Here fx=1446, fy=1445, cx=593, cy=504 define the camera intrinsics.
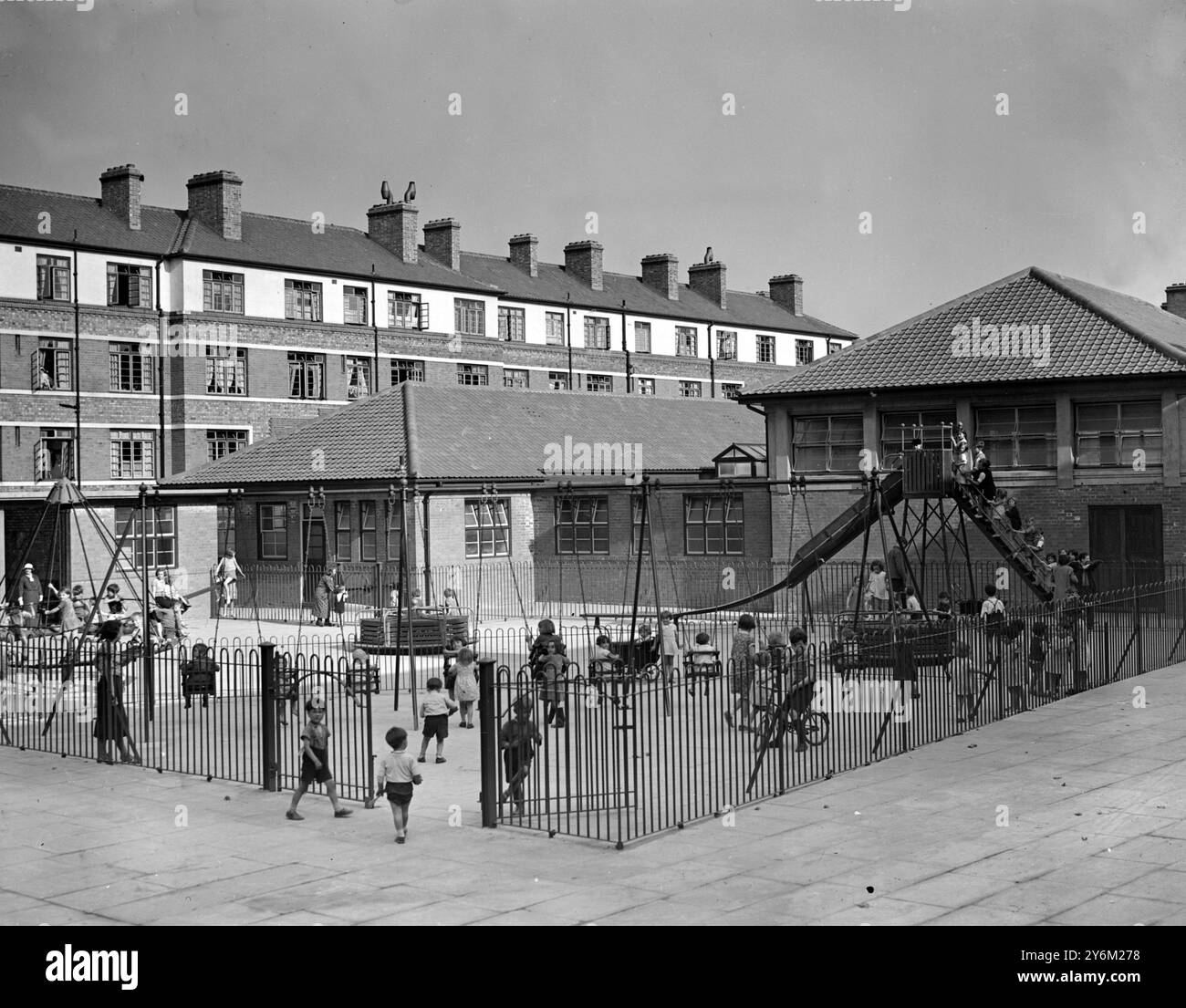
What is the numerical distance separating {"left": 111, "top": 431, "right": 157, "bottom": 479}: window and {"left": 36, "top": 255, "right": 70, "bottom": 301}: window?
552cm

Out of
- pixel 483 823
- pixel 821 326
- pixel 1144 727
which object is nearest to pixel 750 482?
pixel 1144 727

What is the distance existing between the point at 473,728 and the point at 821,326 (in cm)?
7252

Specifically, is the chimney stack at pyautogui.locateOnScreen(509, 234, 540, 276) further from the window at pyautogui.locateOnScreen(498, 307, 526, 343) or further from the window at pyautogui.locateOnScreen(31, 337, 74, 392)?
the window at pyautogui.locateOnScreen(31, 337, 74, 392)

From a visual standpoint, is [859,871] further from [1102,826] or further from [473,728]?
[473,728]

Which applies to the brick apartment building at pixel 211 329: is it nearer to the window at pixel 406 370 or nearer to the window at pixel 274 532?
the window at pixel 406 370

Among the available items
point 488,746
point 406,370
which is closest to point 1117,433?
point 488,746

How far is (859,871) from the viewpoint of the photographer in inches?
484

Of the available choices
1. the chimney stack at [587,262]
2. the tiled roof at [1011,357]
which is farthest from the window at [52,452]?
the chimney stack at [587,262]

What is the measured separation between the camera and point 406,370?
65.2m

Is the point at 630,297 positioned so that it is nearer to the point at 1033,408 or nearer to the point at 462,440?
the point at 462,440

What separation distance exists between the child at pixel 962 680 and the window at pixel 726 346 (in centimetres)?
6306

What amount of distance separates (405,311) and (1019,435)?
34.4 metres

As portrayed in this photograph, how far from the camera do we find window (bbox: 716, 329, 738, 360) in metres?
82.4

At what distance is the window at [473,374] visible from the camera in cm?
6800
